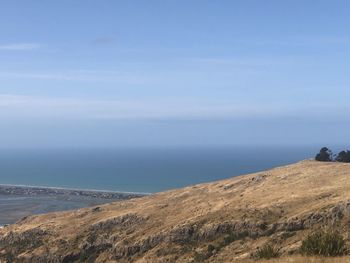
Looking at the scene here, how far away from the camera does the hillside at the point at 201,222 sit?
3747cm

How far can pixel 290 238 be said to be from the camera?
34.6 m

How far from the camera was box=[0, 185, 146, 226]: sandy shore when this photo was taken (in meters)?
108

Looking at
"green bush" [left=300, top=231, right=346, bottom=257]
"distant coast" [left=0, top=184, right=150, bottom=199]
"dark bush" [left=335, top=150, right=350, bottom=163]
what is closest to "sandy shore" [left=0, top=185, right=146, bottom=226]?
"distant coast" [left=0, top=184, right=150, bottom=199]

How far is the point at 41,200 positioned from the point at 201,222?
89691 millimetres

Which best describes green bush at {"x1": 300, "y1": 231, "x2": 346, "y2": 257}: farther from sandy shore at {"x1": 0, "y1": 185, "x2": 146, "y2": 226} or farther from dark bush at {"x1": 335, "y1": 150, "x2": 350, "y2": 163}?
sandy shore at {"x1": 0, "y1": 185, "x2": 146, "y2": 226}

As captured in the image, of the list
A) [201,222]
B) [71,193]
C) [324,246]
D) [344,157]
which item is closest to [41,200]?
[71,193]

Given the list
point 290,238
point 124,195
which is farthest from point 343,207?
point 124,195

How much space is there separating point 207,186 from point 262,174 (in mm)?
5922

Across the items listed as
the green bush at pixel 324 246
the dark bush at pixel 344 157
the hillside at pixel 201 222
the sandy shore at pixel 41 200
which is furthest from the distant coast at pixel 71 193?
the green bush at pixel 324 246

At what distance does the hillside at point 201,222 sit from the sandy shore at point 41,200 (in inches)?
1651

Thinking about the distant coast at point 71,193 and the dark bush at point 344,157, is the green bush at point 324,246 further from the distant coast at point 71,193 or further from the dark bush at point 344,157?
the distant coast at point 71,193

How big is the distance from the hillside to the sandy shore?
138 ft

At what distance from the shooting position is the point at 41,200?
128375mm

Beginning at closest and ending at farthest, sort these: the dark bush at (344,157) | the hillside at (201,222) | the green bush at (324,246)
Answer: the green bush at (324,246) < the hillside at (201,222) < the dark bush at (344,157)
